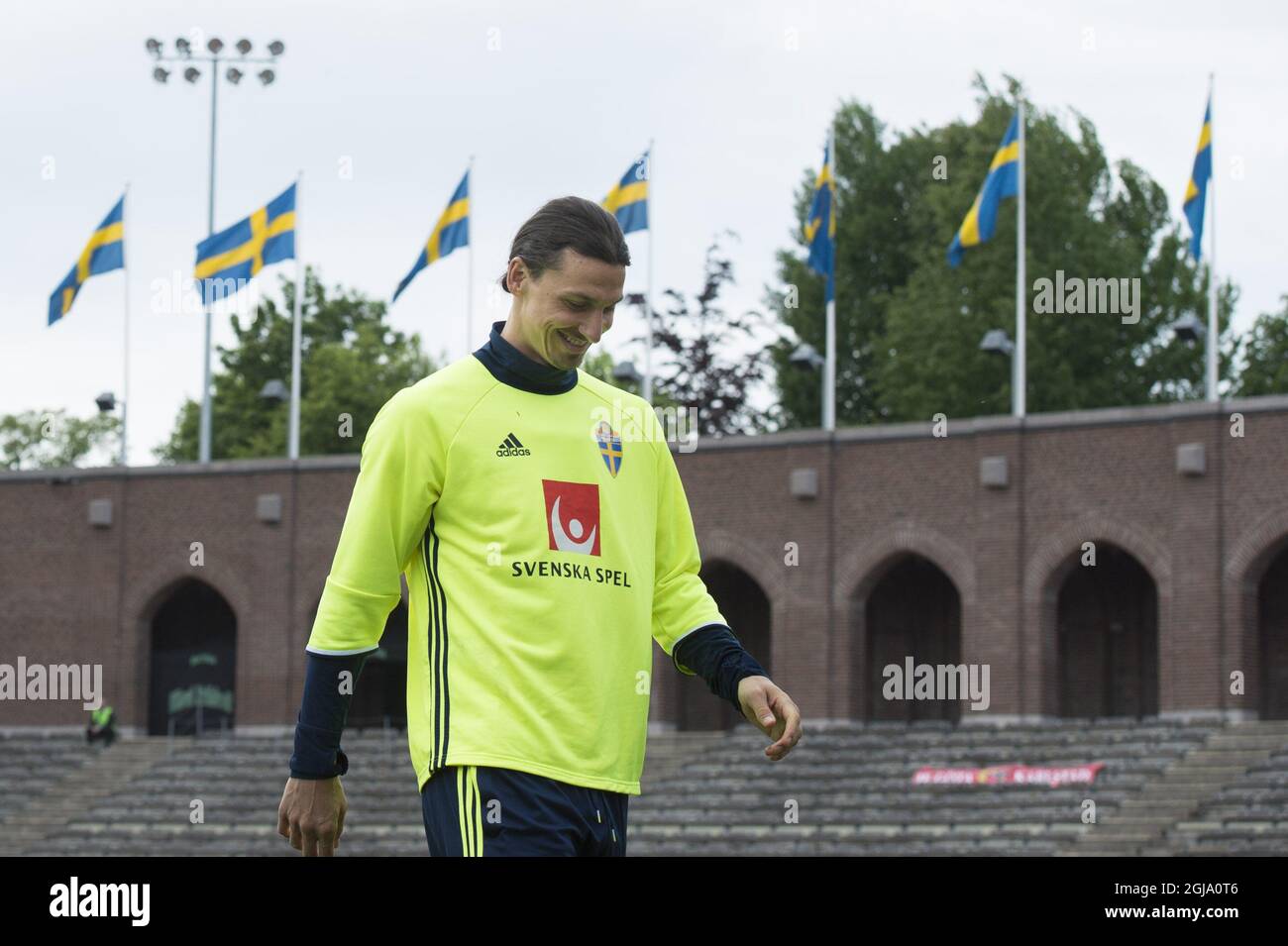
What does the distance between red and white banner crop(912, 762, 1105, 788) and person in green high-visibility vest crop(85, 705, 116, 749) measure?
1620 cm

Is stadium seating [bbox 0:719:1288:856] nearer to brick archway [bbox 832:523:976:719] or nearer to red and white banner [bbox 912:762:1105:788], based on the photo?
red and white banner [bbox 912:762:1105:788]

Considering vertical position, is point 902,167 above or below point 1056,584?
above

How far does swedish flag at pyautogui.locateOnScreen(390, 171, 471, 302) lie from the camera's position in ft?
118

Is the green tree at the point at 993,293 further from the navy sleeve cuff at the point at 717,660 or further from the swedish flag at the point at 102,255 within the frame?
the navy sleeve cuff at the point at 717,660

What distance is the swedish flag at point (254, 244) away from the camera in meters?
36.9

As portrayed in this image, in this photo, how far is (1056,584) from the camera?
3559 centimetres

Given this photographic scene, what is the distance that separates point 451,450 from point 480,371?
213 mm

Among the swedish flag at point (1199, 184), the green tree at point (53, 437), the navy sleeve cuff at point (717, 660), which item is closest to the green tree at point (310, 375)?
the green tree at point (53, 437)

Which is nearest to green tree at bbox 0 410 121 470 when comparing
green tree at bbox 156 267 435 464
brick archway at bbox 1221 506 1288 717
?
green tree at bbox 156 267 435 464

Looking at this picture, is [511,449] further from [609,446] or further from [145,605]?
[145,605]

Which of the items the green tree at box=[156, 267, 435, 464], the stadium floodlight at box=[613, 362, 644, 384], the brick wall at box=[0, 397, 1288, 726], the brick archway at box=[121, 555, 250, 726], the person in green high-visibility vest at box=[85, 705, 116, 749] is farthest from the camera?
the green tree at box=[156, 267, 435, 464]
